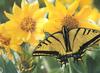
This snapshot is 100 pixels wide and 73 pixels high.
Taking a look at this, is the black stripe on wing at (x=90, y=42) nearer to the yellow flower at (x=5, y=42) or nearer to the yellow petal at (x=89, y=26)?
the yellow petal at (x=89, y=26)

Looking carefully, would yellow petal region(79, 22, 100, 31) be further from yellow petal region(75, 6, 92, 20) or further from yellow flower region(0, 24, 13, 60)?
yellow flower region(0, 24, 13, 60)

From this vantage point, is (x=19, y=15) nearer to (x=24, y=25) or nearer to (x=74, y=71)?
(x=24, y=25)

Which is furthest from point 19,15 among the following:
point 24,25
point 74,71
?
point 74,71

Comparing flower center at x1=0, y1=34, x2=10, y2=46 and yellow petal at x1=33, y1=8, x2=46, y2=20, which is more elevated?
yellow petal at x1=33, y1=8, x2=46, y2=20

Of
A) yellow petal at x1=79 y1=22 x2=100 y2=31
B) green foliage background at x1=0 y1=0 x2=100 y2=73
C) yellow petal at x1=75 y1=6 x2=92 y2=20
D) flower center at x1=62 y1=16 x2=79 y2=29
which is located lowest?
green foliage background at x1=0 y1=0 x2=100 y2=73

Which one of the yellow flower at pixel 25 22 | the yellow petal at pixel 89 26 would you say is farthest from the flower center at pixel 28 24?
the yellow petal at pixel 89 26

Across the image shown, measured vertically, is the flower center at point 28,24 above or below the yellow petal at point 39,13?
below

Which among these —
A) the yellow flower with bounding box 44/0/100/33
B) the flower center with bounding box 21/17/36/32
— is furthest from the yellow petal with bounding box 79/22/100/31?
the flower center with bounding box 21/17/36/32
